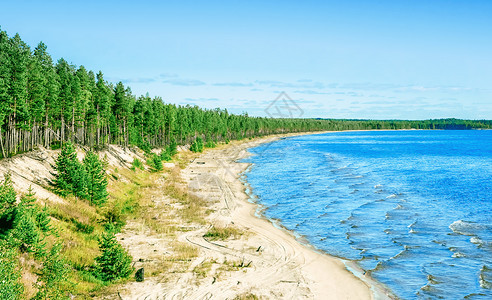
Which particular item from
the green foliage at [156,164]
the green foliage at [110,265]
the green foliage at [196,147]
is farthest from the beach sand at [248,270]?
the green foliage at [196,147]

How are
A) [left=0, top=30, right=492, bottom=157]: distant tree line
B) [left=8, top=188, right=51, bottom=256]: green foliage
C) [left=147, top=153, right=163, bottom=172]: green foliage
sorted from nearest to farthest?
[left=8, top=188, right=51, bottom=256]: green foliage < [left=0, top=30, right=492, bottom=157]: distant tree line < [left=147, top=153, right=163, bottom=172]: green foliage

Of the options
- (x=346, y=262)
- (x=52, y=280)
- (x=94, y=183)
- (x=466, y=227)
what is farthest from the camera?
(x=466, y=227)

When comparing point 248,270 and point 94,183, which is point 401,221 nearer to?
point 248,270

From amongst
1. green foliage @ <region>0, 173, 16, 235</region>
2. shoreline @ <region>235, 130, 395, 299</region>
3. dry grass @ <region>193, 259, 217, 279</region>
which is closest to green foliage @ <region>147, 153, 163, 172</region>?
shoreline @ <region>235, 130, 395, 299</region>

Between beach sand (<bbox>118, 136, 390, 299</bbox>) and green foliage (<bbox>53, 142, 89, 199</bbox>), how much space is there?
5861 mm

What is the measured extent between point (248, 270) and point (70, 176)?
1913 centimetres

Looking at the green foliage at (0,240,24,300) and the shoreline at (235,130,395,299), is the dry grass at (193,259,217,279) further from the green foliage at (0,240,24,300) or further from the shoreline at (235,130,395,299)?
the green foliage at (0,240,24,300)

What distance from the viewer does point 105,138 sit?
77312mm

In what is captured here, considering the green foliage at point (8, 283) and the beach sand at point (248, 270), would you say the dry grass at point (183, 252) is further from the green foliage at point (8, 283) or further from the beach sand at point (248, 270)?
the green foliage at point (8, 283)

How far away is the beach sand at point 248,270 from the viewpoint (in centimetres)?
1895

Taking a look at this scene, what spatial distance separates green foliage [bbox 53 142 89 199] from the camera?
3003 centimetres

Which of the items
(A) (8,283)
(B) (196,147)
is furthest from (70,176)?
(B) (196,147)

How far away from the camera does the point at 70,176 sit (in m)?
30.5

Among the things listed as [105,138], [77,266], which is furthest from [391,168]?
[77,266]
